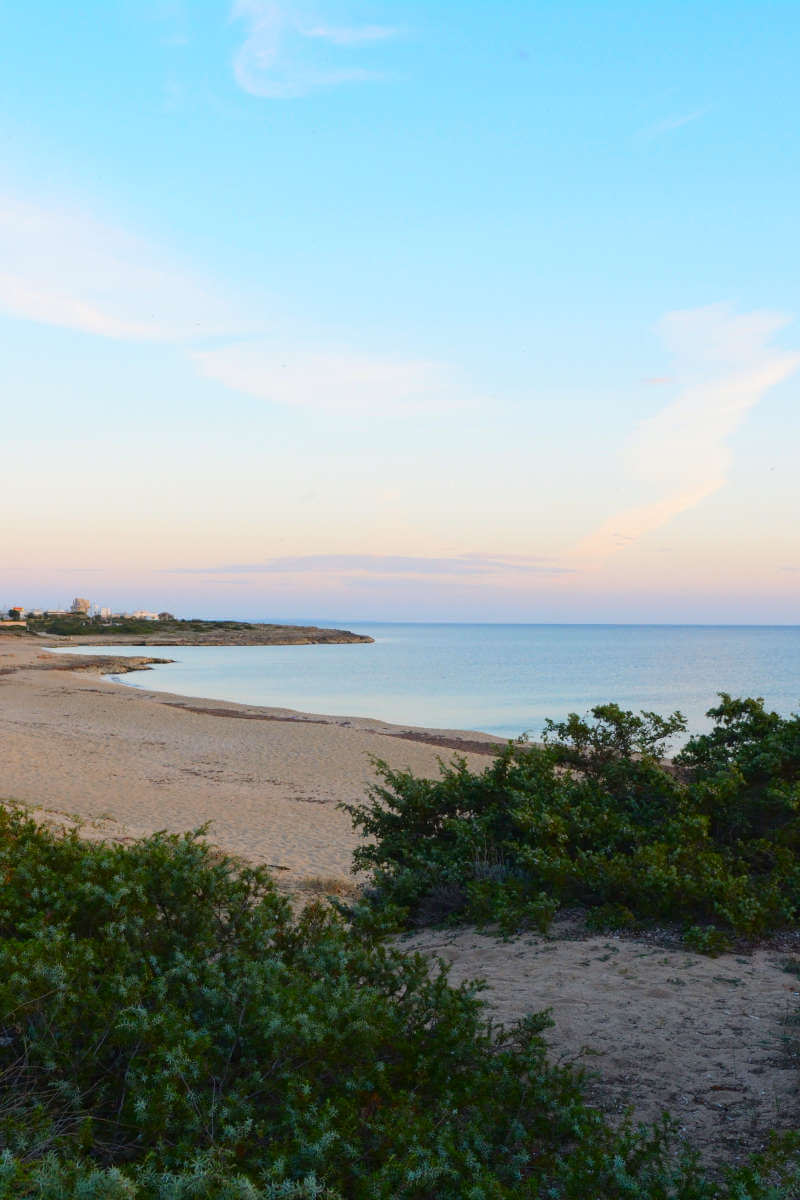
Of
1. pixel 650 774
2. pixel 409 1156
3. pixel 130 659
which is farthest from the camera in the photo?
pixel 130 659

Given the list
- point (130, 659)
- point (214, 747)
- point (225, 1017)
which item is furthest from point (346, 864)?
point (130, 659)

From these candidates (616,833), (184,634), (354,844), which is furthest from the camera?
(184,634)

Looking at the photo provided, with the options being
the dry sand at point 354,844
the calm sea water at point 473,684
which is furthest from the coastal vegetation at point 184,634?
the dry sand at point 354,844

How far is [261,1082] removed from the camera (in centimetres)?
329

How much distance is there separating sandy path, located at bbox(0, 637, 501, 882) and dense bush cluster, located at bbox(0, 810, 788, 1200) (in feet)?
25.1

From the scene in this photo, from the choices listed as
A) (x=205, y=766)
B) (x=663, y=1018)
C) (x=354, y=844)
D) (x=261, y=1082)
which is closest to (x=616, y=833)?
(x=663, y=1018)

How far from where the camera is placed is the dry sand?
4227 mm

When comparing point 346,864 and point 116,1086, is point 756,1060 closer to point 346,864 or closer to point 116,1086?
point 116,1086

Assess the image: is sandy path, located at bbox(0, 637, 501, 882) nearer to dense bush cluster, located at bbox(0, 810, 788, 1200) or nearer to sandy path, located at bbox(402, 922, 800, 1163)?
sandy path, located at bbox(402, 922, 800, 1163)

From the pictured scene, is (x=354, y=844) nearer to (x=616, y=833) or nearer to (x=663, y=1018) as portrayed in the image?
(x=616, y=833)

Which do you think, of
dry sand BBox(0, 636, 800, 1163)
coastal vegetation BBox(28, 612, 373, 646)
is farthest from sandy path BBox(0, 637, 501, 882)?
coastal vegetation BBox(28, 612, 373, 646)

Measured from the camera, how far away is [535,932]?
22.4ft

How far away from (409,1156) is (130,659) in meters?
72.8

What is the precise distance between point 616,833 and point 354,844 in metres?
7.82
